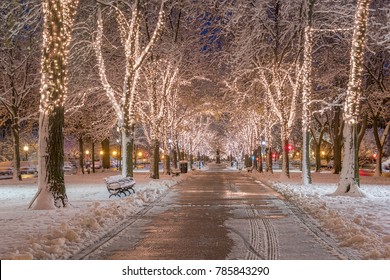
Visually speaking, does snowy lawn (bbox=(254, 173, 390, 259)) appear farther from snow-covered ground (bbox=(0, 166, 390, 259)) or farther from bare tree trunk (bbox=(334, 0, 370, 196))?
bare tree trunk (bbox=(334, 0, 370, 196))

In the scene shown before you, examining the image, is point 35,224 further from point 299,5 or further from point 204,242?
point 299,5

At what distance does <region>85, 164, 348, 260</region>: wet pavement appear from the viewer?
388 inches

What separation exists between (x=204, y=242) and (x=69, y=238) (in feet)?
8.96

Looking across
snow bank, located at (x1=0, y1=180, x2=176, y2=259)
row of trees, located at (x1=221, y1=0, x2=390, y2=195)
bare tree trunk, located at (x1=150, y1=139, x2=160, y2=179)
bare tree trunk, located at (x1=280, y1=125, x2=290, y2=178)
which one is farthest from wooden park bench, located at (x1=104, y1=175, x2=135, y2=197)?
bare tree trunk, located at (x1=280, y1=125, x2=290, y2=178)

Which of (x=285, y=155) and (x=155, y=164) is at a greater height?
(x=285, y=155)

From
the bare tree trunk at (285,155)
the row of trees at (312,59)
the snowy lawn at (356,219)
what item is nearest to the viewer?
the snowy lawn at (356,219)

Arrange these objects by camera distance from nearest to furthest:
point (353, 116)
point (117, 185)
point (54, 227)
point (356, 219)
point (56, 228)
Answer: point (56, 228)
point (54, 227)
point (356, 219)
point (353, 116)
point (117, 185)

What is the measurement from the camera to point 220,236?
1192cm

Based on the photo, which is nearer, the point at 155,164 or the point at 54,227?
the point at 54,227

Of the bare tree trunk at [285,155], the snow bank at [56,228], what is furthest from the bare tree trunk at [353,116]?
the bare tree trunk at [285,155]

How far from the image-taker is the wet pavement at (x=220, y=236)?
388 inches

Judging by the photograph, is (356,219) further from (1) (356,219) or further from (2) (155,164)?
(2) (155,164)

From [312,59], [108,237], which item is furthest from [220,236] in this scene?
[312,59]

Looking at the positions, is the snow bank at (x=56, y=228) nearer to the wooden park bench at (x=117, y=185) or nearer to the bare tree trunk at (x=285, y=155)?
the wooden park bench at (x=117, y=185)
